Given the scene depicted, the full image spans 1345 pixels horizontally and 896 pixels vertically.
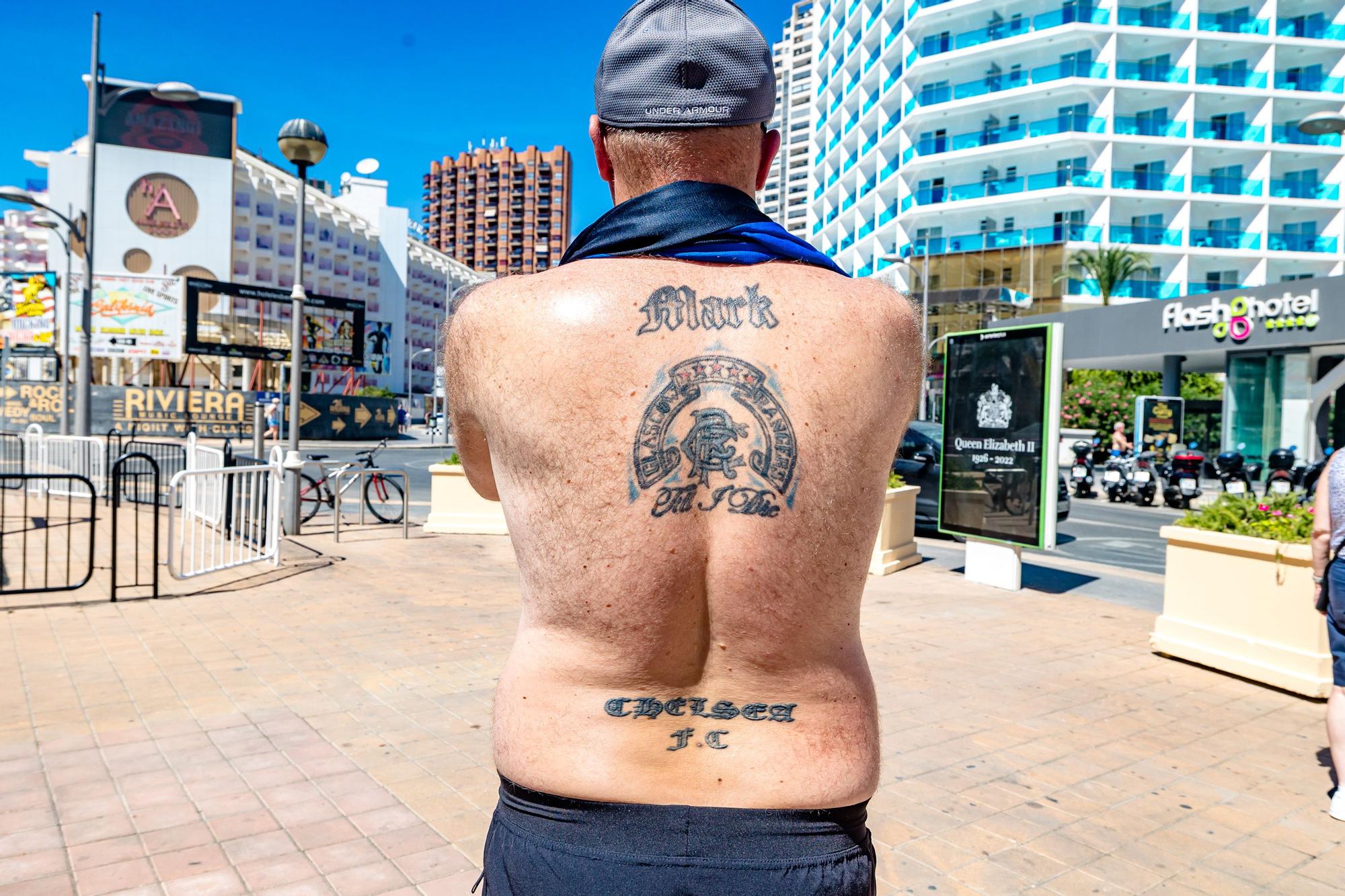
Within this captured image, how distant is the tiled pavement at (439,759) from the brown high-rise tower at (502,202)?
147472 mm

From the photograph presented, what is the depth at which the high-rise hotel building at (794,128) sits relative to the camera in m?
134

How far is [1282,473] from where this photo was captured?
17781mm

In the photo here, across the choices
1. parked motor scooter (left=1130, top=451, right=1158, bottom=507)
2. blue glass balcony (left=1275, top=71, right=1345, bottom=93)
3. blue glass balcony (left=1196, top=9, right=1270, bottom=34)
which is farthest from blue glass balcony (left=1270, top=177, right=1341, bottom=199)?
parked motor scooter (left=1130, top=451, right=1158, bottom=507)

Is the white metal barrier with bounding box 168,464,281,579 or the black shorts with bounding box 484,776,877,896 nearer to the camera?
the black shorts with bounding box 484,776,877,896

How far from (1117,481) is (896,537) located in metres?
12.2

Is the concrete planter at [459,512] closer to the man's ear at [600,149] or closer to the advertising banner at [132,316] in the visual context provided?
the man's ear at [600,149]

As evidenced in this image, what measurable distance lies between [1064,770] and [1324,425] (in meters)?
27.0

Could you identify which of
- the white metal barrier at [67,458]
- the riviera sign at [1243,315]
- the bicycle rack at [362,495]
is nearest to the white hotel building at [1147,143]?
the riviera sign at [1243,315]

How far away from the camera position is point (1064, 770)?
4.22 m

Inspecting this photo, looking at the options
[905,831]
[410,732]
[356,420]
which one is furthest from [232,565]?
[356,420]

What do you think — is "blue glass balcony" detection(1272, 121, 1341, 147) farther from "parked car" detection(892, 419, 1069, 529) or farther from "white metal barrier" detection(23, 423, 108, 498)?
"white metal barrier" detection(23, 423, 108, 498)

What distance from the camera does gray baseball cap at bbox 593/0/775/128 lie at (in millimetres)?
1420

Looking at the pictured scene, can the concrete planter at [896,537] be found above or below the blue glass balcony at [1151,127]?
below

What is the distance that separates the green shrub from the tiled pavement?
0.98 m
